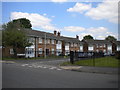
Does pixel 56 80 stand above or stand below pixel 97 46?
below

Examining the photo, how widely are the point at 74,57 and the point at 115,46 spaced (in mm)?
70460

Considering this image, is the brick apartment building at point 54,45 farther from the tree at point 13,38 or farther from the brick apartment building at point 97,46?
the tree at point 13,38

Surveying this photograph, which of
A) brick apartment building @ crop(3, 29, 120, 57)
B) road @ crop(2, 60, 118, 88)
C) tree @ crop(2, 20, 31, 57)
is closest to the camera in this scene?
road @ crop(2, 60, 118, 88)

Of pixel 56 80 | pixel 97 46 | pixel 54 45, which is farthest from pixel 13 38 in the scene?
pixel 97 46

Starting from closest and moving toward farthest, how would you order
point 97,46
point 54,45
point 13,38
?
point 13,38 < point 54,45 < point 97,46

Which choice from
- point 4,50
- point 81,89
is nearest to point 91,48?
point 4,50

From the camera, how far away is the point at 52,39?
168 ft

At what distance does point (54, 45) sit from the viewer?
52.5 m

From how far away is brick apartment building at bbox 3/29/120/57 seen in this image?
42.1 meters

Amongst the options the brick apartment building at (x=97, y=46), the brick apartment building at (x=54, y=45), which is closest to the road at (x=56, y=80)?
the brick apartment building at (x=54, y=45)

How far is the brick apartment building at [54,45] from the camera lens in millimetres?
42094

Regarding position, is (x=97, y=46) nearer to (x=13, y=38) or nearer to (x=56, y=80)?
(x=13, y=38)

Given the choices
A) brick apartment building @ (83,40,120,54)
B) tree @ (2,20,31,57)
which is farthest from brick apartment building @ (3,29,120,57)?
tree @ (2,20,31,57)

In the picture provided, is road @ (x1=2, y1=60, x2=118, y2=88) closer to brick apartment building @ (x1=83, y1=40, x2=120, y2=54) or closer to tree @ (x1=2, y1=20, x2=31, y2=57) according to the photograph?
tree @ (x1=2, y1=20, x2=31, y2=57)
